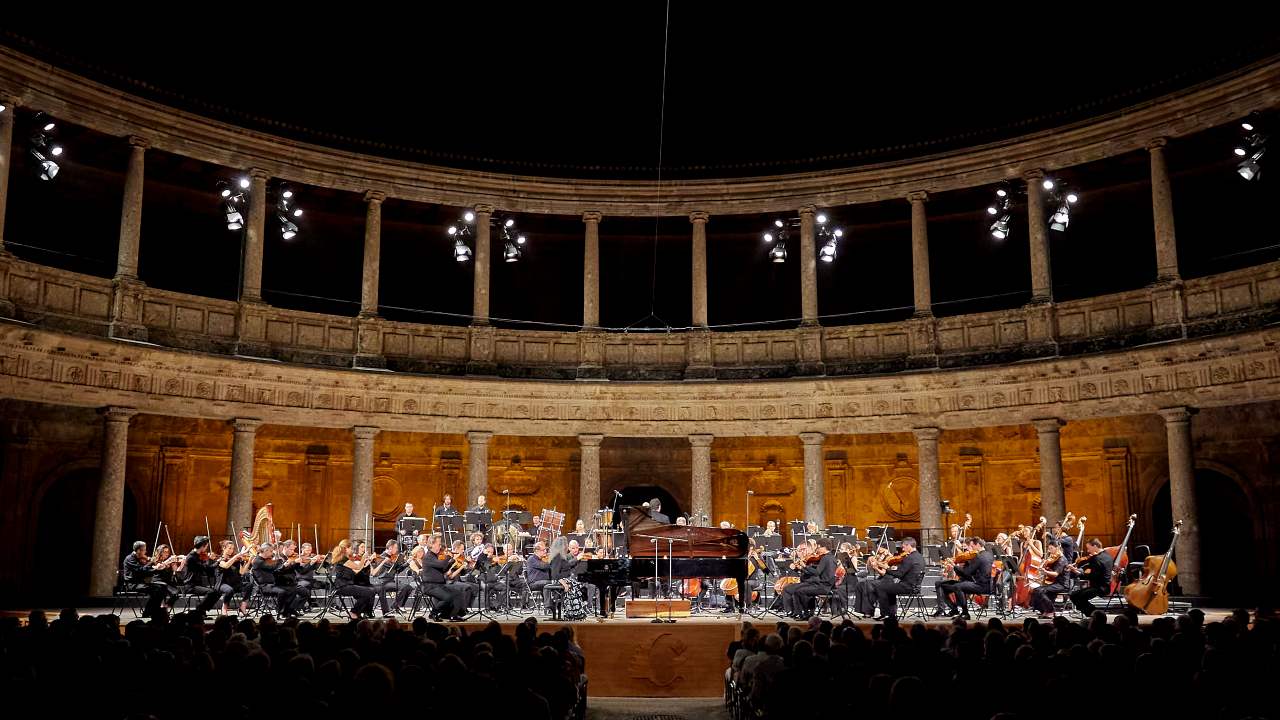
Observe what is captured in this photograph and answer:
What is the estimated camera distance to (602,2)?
22906 mm

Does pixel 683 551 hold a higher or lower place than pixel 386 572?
higher

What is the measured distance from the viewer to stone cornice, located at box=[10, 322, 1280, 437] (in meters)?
17.5

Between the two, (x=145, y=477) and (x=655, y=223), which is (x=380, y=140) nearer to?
(x=655, y=223)

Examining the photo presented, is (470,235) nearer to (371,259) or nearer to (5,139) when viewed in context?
(371,259)

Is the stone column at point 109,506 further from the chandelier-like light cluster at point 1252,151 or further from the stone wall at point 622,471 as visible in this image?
the chandelier-like light cluster at point 1252,151

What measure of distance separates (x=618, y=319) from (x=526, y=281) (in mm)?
2392

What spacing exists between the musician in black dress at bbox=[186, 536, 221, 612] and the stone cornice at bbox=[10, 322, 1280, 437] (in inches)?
179

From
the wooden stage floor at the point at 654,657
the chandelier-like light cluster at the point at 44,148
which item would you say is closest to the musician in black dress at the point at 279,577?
the wooden stage floor at the point at 654,657

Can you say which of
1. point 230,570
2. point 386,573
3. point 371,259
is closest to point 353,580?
point 386,573

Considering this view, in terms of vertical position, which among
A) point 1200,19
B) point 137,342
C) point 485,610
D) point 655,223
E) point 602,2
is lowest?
point 485,610

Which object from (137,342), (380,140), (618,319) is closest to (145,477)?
(137,342)

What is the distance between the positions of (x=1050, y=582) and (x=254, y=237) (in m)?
15.4

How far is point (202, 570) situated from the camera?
1499 cm

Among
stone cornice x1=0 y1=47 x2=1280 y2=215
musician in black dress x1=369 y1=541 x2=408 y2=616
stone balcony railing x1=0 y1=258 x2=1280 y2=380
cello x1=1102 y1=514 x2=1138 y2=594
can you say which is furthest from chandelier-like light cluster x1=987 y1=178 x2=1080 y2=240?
musician in black dress x1=369 y1=541 x2=408 y2=616
